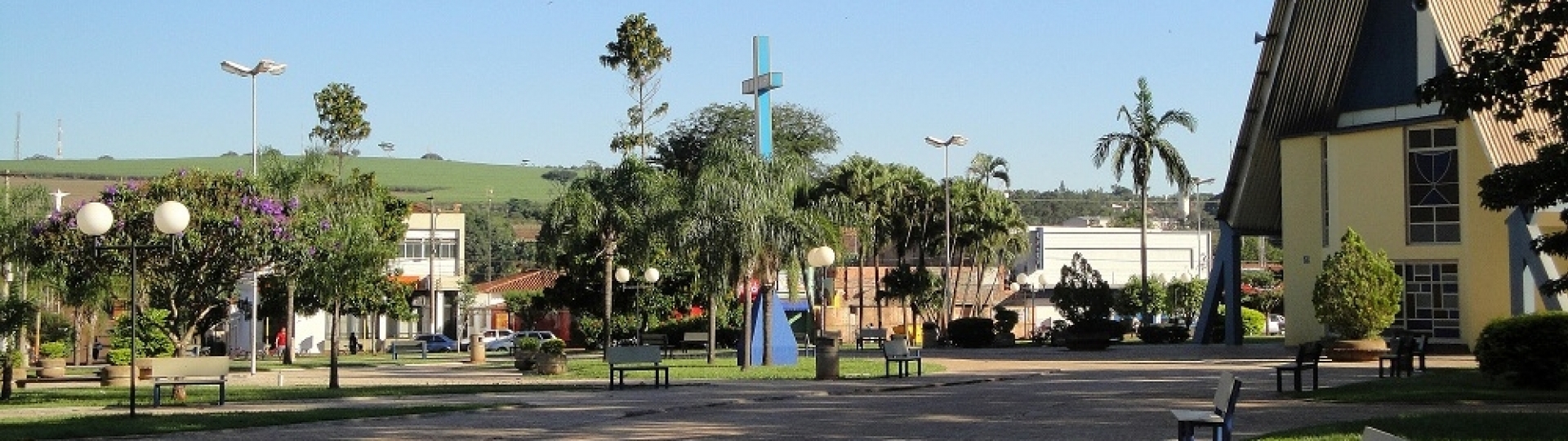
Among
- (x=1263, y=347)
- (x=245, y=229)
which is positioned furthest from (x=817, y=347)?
(x=1263, y=347)

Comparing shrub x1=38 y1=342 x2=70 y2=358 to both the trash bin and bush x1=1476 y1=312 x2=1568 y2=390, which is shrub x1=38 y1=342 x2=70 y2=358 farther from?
bush x1=1476 y1=312 x2=1568 y2=390

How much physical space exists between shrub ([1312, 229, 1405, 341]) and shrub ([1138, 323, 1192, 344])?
18262 millimetres

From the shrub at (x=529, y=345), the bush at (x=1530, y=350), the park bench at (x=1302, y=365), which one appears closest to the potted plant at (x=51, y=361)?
the shrub at (x=529, y=345)

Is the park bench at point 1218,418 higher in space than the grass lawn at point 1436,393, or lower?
higher

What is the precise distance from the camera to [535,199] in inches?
7466

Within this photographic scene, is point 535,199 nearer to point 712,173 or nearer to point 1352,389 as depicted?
point 712,173

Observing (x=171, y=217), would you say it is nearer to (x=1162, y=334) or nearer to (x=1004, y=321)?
(x=1004, y=321)


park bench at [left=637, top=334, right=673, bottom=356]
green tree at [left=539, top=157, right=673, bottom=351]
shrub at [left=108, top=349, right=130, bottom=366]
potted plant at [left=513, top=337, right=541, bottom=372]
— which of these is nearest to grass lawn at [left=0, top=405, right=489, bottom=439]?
shrub at [left=108, top=349, right=130, bottom=366]

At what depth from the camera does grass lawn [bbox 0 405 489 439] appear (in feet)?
60.8

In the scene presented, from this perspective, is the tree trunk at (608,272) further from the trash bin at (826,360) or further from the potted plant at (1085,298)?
the trash bin at (826,360)

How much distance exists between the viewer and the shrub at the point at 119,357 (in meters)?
33.4

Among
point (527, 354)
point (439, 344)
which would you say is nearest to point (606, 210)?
point (527, 354)

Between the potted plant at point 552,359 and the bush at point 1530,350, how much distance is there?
1794cm

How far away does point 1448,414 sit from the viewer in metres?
18.1
